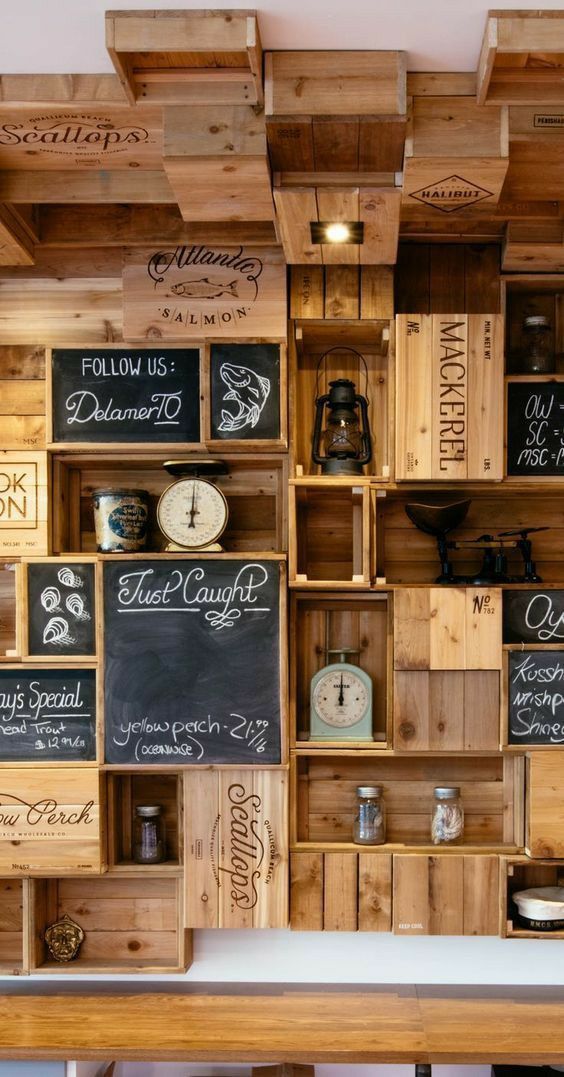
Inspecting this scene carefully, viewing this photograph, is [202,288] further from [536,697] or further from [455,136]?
[536,697]

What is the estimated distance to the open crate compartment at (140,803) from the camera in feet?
9.32

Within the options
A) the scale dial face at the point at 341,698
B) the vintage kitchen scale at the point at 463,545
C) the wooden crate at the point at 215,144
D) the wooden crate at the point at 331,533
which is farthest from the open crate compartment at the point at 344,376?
the wooden crate at the point at 215,144

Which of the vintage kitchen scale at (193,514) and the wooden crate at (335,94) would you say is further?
the vintage kitchen scale at (193,514)

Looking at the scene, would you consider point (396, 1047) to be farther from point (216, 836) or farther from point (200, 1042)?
point (216, 836)

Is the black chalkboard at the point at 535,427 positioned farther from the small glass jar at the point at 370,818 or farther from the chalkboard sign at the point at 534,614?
the small glass jar at the point at 370,818

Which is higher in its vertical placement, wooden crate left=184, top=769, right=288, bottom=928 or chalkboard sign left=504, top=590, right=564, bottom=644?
chalkboard sign left=504, top=590, right=564, bottom=644

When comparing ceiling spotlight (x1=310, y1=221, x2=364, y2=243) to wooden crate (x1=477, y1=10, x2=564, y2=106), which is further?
ceiling spotlight (x1=310, y1=221, x2=364, y2=243)

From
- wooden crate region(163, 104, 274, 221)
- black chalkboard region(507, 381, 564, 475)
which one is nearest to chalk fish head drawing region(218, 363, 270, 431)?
wooden crate region(163, 104, 274, 221)

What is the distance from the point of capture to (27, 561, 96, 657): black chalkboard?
107 inches

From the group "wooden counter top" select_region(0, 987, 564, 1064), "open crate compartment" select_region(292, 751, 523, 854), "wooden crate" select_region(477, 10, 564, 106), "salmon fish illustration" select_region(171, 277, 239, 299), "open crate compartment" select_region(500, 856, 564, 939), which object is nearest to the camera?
"wooden crate" select_region(477, 10, 564, 106)

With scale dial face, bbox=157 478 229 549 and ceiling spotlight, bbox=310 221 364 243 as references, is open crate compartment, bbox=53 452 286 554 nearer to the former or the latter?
scale dial face, bbox=157 478 229 549

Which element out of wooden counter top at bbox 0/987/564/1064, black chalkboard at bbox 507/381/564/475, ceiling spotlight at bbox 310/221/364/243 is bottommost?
wooden counter top at bbox 0/987/564/1064

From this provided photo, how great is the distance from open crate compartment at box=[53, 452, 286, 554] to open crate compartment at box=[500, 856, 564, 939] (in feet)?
3.86

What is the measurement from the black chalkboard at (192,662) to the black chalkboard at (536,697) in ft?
2.29
